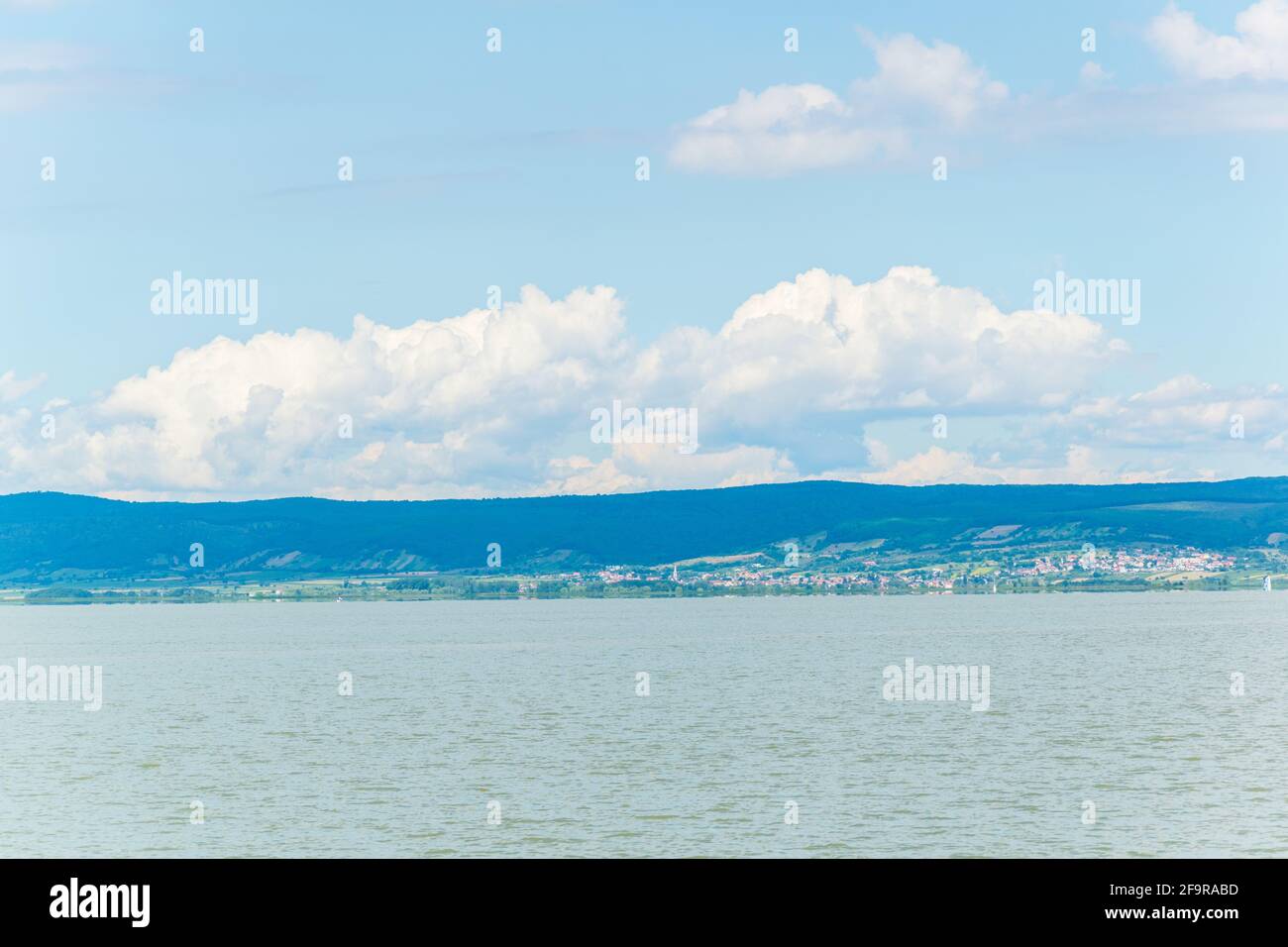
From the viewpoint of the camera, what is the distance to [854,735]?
84.0 m

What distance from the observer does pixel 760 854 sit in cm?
4891

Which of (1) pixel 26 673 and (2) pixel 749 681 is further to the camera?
(1) pixel 26 673

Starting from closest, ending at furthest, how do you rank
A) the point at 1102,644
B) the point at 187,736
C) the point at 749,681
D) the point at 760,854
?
the point at 760,854
the point at 187,736
the point at 749,681
the point at 1102,644

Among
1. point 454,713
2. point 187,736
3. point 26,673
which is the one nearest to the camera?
point 187,736

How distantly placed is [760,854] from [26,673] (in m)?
133
